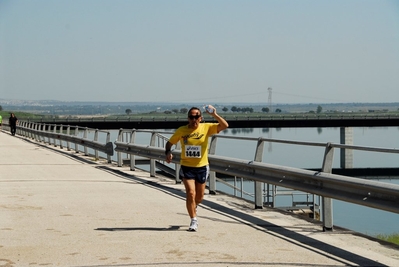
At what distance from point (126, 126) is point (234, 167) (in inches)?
4199

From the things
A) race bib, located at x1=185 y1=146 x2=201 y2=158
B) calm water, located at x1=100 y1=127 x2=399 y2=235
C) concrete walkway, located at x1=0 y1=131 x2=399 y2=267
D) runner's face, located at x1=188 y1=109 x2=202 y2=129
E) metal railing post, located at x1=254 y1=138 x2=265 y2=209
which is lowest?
calm water, located at x1=100 y1=127 x2=399 y2=235

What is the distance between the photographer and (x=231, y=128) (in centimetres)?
12625

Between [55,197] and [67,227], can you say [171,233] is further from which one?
[55,197]

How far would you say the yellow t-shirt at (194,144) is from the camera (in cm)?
1132

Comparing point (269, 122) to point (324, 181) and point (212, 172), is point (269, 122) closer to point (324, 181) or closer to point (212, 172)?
point (212, 172)

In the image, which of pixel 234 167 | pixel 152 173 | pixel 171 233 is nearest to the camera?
pixel 171 233

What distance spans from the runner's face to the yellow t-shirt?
0.08m

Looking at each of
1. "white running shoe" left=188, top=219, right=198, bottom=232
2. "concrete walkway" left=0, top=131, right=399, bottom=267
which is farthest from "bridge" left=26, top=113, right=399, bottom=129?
"white running shoe" left=188, top=219, right=198, bottom=232

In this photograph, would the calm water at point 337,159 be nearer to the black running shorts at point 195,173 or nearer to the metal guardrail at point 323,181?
the metal guardrail at point 323,181

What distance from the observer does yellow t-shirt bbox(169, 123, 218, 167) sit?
11320mm

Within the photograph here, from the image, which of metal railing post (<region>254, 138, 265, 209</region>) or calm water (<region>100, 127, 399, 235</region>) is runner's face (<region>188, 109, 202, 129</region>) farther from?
calm water (<region>100, 127, 399, 235</region>)

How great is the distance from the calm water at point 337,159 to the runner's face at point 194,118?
6030 millimetres

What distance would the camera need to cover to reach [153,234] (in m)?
10.9

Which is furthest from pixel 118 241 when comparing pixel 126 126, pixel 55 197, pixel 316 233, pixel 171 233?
pixel 126 126
